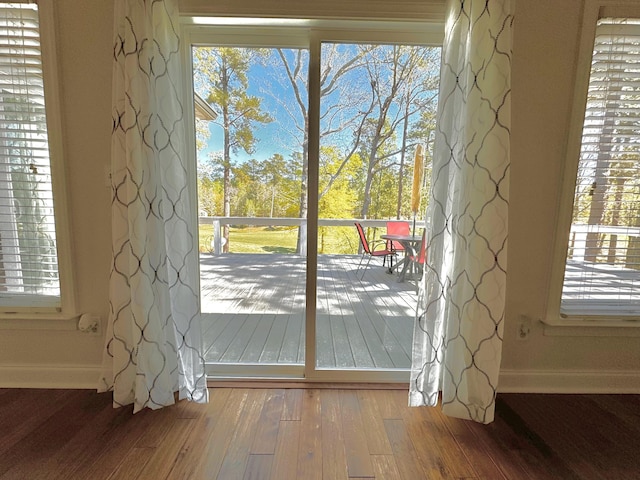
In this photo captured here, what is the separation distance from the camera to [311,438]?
1497 millimetres

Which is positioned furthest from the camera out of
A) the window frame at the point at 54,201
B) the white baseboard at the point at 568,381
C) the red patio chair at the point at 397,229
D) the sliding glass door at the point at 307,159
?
the red patio chair at the point at 397,229

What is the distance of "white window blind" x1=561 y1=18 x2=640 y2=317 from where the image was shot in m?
1.68

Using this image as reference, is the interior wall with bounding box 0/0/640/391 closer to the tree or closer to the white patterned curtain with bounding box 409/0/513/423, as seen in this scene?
the white patterned curtain with bounding box 409/0/513/423

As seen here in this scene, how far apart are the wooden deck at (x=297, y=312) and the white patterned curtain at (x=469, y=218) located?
0.51m

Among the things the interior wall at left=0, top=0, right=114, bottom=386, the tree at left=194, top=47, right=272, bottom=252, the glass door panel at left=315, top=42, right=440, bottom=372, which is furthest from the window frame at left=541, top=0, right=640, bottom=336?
the interior wall at left=0, top=0, right=114, bottom=386

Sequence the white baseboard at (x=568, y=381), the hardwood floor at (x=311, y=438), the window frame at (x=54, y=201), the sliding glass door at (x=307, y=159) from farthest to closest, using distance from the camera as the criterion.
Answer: the white baseboard at (x=568, y=381) < the sliding glass door at (x=307, y=159) < the window frame at (x=54, y=201) < the hardwood floor at (x=311, y=438)

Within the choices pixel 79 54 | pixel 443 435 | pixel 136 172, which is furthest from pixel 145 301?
pixel 443 435

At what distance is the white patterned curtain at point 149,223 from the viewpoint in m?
1.44

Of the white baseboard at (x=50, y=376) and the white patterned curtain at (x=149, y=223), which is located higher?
the white patterned curtain at (x=149, y=223)

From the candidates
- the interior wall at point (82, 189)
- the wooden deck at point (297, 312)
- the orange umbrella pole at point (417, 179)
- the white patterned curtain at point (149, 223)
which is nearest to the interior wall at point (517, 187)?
the interior wall at point (82, 189)

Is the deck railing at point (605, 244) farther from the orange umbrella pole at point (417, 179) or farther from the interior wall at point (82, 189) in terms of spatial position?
the interior wall at point (82, 189)

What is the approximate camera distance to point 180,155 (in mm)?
1579

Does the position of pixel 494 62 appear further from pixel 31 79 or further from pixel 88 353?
pixel 88 353

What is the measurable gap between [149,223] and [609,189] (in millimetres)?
2491
